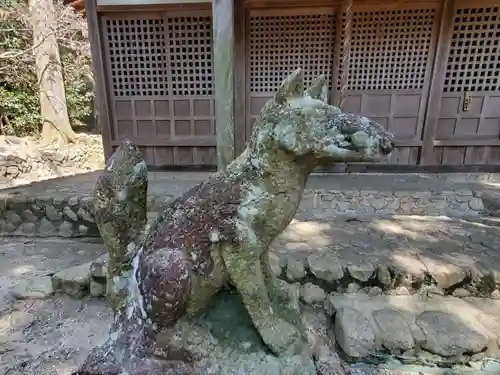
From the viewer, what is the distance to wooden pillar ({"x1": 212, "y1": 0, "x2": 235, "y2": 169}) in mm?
4027

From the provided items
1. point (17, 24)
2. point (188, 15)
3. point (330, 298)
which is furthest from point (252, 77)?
point (17, 24)

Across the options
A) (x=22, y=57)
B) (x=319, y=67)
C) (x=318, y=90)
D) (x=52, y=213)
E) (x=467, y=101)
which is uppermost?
(x=22, y=57)

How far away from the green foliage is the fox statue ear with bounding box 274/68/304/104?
442 inches

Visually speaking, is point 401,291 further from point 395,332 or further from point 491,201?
point 491,201

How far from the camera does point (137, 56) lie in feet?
19.9

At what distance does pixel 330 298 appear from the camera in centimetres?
309

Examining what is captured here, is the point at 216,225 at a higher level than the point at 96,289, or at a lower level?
higher

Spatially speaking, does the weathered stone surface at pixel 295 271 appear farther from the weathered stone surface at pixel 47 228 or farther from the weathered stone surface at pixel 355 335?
the weathered stone surface at pixel 47 228

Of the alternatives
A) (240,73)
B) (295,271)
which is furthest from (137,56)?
(295,271)

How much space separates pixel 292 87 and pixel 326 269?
83.6 inches

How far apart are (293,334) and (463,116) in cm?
583

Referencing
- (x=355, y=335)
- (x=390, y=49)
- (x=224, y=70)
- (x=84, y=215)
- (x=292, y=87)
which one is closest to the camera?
(x=292, y=87)

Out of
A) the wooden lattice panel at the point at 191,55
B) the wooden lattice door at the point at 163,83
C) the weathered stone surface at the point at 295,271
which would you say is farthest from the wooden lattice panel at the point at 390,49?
the weathered stone surface at the point at 295,271

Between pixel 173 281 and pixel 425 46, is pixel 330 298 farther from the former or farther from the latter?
pixel 425 46
